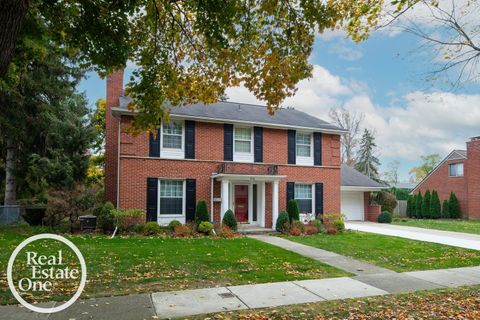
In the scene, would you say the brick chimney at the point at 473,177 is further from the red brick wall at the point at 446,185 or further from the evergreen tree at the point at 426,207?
the evergreen tree at the point at 426,207

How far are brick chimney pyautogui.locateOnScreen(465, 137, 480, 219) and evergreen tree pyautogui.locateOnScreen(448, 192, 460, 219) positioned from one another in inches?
32.0

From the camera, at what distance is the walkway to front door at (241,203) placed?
17.4 meters

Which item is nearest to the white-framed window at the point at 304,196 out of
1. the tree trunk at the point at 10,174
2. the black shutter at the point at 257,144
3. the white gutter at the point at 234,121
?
the black shutter at the point at 257,144

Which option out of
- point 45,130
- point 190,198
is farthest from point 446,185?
point 45,130

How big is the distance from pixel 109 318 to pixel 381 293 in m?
4.70

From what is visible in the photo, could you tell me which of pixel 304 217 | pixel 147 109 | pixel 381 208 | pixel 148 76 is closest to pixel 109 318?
pixel 147 109

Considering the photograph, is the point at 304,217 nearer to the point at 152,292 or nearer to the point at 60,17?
the point at 152,292

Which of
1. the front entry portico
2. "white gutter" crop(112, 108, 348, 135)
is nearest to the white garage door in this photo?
"white gutter" crop(112, 108, 348, 135)

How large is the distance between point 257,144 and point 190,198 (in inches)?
160

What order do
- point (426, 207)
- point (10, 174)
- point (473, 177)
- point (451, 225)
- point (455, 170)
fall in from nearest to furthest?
point (10, 174), point (451, 225), point (473, 177), point (426, 207), point (455, 170)

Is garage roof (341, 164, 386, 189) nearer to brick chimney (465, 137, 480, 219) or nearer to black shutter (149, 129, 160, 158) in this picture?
brick chimney (465, 137, 480, 219)

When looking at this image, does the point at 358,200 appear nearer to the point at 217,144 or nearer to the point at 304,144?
the point at 304,144

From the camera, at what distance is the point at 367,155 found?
47.3m

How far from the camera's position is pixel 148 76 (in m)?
7.62
